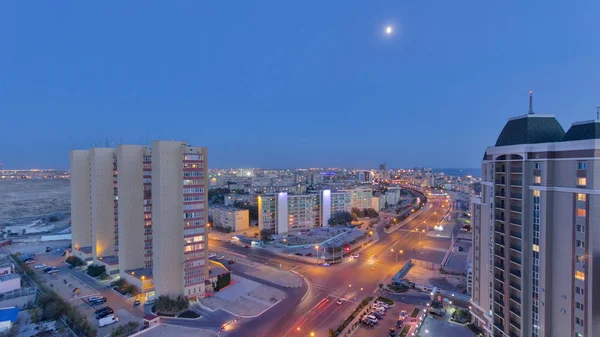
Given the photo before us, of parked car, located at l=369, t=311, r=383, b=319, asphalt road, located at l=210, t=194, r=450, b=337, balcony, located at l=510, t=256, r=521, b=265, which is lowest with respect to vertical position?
asphalt road, located at l=210, t=194, r=450, b=337

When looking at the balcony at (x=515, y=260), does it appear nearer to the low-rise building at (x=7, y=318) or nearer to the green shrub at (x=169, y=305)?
the green shrub at (x=169, y=305)

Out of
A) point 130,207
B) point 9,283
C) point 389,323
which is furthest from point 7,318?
point 389,323

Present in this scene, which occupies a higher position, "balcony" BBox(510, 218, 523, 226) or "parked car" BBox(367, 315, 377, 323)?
"balcony" BBox(510, 218, 523, 226)

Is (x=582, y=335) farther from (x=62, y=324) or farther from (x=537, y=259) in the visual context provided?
(x=62, y=324)

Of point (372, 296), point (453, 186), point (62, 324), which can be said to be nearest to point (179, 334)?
point (62, 324)

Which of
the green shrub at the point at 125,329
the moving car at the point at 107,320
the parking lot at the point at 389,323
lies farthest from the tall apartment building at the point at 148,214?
the parking lot at the point at 389,323

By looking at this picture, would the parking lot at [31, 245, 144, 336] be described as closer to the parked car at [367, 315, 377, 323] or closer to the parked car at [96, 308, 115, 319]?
the parked car at [96, 308, 115, 319]

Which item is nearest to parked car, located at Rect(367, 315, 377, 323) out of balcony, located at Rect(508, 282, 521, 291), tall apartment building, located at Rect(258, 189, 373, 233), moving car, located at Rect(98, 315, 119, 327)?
balcony, located at Rect(508, 282, 521, 291)

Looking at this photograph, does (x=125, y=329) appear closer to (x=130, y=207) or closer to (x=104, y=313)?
(x=104, y=313)
